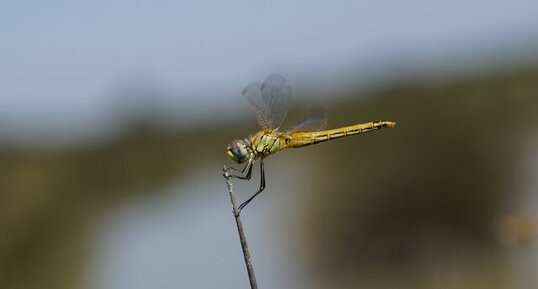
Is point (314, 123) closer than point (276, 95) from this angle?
No

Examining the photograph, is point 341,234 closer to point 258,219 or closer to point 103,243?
point 258,219

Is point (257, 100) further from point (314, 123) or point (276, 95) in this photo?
point (314, 123)

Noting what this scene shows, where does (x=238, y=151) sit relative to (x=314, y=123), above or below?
below

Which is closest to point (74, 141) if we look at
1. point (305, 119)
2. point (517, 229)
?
point (517, 229)

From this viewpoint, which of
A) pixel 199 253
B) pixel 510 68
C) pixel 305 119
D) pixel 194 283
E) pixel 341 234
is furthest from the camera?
pixel 510 68

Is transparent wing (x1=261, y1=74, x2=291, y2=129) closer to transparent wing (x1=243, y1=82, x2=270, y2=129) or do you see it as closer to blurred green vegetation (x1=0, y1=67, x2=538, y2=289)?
transparent wing (x1=243, y1=82, x2=270, y2=129)

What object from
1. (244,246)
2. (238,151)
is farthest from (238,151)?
(244,246)

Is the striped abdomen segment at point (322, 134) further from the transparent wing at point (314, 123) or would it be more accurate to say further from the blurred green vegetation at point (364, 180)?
the blurred green vegetation at point (364, 180)
